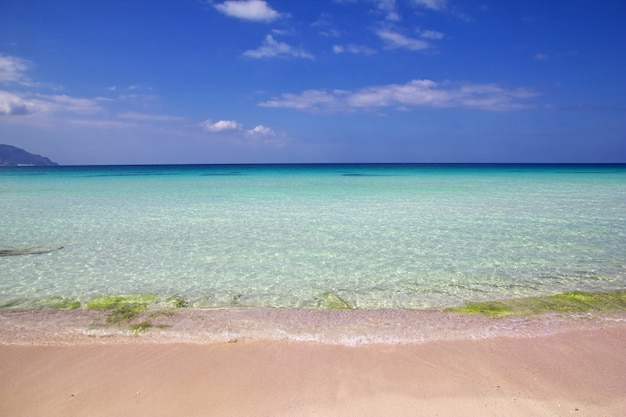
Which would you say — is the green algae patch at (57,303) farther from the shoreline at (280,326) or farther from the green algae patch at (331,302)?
the green algae patch at (331,302)

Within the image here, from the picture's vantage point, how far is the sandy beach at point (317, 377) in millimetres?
2945

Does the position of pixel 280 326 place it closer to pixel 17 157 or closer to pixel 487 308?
pixel 487 308

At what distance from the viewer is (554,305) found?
4.94 m

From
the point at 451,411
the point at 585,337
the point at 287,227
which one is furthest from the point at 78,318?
the point at 287,227

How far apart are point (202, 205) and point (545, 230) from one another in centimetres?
1258

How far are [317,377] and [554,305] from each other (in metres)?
3.57

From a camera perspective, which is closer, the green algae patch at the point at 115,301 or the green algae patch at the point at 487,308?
the green algae patch at the point at 487,308

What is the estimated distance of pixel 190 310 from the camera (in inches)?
192

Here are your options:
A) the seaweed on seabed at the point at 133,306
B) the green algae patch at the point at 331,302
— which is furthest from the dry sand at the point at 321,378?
the green algae patch at the point at 331,302

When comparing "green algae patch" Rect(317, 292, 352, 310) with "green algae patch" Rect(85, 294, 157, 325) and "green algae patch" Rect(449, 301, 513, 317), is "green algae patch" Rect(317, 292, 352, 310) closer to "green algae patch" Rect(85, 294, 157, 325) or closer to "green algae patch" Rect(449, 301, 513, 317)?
"green algae patch" Rect(449, 301, 513, 317)

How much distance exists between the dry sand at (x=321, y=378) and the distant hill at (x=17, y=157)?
212508 mm

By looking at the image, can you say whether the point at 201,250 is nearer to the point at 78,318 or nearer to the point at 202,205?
the point at 78,318

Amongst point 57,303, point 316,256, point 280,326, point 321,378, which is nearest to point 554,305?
point 321,378

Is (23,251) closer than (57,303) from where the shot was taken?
No
